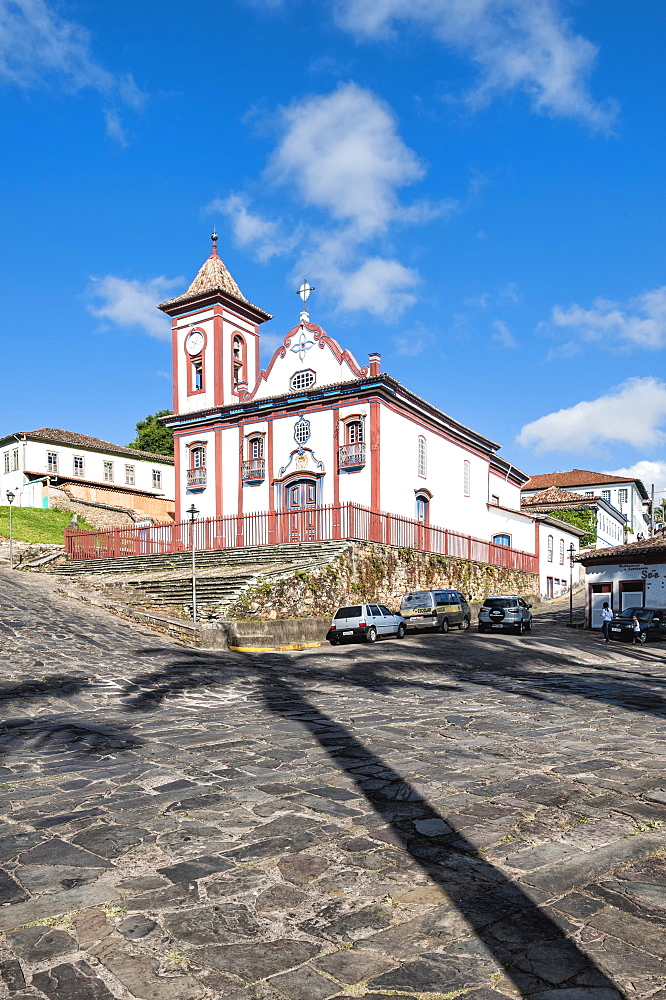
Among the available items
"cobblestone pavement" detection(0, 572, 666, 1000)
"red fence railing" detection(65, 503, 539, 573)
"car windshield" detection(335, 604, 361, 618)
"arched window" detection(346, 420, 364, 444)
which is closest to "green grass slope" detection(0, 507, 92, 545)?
"red fence railing" detection(65, 503, 539, 573)

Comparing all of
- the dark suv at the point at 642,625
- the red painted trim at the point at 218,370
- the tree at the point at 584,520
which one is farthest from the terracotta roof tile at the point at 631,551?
the tree at the point at 584,520

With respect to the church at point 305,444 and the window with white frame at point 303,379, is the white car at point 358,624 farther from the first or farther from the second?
the window with white frame at point 303,379

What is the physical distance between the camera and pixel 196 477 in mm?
36750

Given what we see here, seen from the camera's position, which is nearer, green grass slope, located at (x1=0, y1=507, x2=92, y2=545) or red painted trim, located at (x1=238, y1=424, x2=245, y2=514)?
red painted trim, located at (x1=238, y1=424, x2=245, y2=514)

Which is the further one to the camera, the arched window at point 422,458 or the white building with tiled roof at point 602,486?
the white building with tiled roof at point 602,486

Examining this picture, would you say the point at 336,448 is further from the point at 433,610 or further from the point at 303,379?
the point at 433,610

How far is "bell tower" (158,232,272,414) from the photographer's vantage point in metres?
36.9

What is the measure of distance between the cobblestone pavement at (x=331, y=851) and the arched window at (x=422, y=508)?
23.6 m

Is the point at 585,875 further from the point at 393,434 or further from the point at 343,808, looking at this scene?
the point at 393,434

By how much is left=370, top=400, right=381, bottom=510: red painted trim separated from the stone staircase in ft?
17.2

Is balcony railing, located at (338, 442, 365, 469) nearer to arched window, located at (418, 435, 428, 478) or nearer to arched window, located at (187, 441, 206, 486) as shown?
arched window, located at (418, 435, 428, 478)

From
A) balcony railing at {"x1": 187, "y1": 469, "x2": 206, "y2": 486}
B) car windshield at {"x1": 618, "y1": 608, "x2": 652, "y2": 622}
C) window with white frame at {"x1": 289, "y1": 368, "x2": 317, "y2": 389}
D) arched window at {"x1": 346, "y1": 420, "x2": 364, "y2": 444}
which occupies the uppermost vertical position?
window with white frame at {"x1": 289, "y1": 368, "x2": 317, "y2": 389}

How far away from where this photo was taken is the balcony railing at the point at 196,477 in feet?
120

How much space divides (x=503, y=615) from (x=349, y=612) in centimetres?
683
